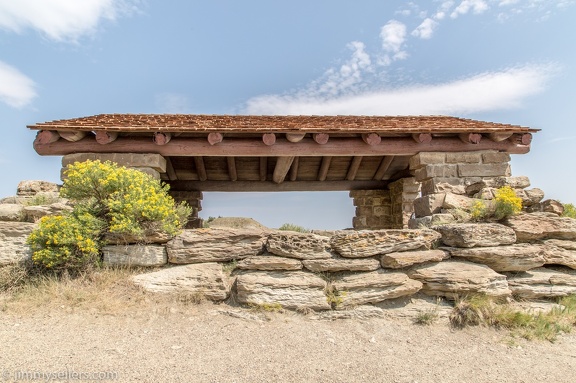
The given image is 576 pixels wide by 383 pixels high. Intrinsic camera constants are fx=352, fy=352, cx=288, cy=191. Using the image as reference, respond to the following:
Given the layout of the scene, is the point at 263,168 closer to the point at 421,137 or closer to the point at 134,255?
the point at 421,137

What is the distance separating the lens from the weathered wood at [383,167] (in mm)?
8797

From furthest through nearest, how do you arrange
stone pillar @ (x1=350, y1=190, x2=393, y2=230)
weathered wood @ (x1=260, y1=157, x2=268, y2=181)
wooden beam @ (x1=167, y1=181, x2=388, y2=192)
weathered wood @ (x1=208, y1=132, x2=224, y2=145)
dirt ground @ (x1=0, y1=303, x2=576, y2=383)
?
1. stone pillar @ (x1=350, y1=190, x2=393, y2=230)
2. wooden beam @ (x1=167, y1=181, x2=388, y2=192)
3. weathered wood @ (x1=260, y1=157, x2=268, y2=181)
4. weathered wood @ (x1=208, y1=132, x2=224, y2=145)
5. dirt ground @ (x1=0, y1=303, x2=576, y2=383)

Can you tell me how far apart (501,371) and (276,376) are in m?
2.00

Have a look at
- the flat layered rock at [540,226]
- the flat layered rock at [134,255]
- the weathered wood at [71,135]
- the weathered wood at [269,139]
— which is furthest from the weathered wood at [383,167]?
the weathered wood at [71,135]

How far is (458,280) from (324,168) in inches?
205

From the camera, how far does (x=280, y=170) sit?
8.22 m

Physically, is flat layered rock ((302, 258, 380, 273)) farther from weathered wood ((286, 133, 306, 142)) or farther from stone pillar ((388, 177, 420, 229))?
stone pillar ((388, 177, 420, 229))

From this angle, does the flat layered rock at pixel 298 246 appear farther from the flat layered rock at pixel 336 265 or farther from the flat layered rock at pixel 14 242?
the flat layered rock at pixel 14 242

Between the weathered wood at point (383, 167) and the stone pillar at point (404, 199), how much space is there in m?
0.55

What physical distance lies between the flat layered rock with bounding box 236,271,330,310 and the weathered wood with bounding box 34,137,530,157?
307 centimetres

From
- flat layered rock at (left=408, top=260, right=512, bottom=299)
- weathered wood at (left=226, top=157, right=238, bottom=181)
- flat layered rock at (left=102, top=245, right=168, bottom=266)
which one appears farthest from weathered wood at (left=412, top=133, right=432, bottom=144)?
flat layered rock at (left=102, top=245, right=168, bottom=266)

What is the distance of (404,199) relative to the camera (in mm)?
9406

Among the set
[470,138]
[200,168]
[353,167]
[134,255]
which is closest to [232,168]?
[200,168]

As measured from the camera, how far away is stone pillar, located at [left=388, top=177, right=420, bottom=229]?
9.22m
